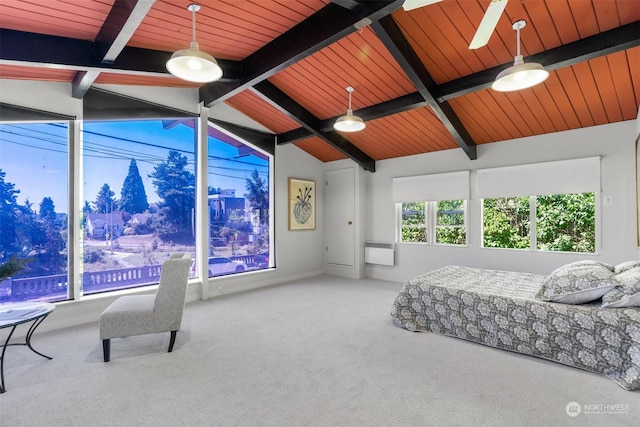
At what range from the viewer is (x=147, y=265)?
14.3 ft

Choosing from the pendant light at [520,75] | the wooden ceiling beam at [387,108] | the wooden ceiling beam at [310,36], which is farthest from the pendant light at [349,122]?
the pendant light at [520,75]

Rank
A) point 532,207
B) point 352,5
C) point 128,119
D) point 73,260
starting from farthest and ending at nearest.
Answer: point 532,207
point 128,119
point 73,260
point 352,5

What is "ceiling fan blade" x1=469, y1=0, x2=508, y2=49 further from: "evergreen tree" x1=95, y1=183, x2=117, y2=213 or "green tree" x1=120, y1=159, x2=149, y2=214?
"evergreen tree" x1=95, y1=183, x2=117, y2=213

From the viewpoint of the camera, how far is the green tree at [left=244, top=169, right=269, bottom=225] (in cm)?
562

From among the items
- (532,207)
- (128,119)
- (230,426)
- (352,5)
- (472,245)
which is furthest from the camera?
(472,245)

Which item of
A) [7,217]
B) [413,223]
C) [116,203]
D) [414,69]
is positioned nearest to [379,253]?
[413,223]

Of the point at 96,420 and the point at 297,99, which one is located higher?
the point at 297,99

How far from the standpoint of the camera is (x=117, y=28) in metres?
2.50

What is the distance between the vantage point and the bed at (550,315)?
2377 mm

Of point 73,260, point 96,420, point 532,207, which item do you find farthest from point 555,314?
point 73,260

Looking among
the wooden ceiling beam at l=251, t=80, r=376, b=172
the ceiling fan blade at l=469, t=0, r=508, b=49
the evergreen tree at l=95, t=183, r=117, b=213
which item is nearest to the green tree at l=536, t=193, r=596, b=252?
the wooden ceiling beam at l=251, t=80, r=376, b=172

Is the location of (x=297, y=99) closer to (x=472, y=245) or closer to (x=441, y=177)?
(x=441, y=177)

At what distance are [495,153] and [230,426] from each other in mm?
4960

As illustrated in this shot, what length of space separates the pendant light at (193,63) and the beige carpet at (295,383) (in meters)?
2.42
